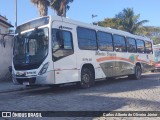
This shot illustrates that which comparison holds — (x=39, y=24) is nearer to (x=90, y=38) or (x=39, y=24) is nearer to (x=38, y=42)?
(x=38, y=42)

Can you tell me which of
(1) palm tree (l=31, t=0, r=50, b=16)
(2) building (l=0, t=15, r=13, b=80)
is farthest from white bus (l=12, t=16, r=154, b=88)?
(1) palm tree (l=31, t=0, r=50, b=16)

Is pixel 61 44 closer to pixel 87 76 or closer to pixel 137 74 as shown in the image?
pixel 87 76

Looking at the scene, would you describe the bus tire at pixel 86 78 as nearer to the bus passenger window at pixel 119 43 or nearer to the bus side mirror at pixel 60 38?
the bus side mirror at pixel 60 38

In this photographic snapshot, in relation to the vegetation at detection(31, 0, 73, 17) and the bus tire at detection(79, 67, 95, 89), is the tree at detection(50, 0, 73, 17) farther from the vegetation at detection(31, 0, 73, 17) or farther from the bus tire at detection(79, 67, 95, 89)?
the bus tire at detection(79, 67, 95, 89)

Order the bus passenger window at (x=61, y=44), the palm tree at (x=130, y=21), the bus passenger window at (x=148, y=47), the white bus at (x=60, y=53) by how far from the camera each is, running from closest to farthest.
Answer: the white bus at (x=60, y=53) < the bus passenger window at (x=61, y=44) < the bus passenger window at (x=148, y=47) < the palm tree at (x=130, y=21)

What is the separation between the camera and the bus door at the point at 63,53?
1314cm

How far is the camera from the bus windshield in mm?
13062

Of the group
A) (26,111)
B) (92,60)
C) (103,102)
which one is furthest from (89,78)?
(26,111)

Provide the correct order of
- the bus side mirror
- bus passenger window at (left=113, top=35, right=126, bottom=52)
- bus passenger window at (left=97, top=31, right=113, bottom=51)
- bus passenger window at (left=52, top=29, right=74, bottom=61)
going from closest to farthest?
bus passenger window at (left=52, top=29, right=74, bottom=61) → the bus side mirror → bus passenger window at (left=97, top=31, right=113, bottom=51) → bus passenger window at (left=113, top=35, right=126, bottom=52)

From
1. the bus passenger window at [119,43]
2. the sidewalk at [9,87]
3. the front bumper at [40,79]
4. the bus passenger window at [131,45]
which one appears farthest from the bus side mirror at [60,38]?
the bus passenger window at [131,45]

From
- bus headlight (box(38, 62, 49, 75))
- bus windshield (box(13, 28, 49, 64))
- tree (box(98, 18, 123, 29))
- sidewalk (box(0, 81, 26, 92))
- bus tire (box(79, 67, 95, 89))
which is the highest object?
tree (box(98, 18, 123, 29))

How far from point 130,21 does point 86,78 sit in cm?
4042

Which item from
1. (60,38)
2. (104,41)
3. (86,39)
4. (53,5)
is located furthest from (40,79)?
(53,5)

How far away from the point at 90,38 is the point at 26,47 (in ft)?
12.3
